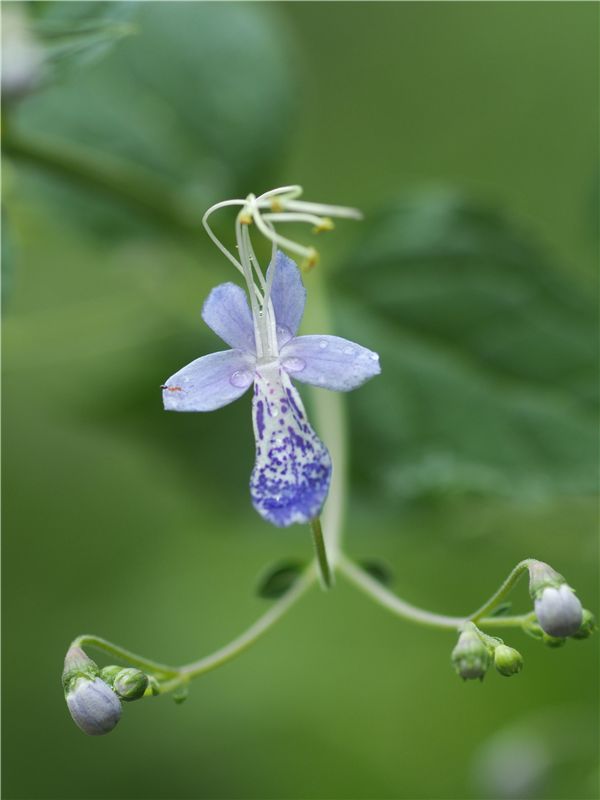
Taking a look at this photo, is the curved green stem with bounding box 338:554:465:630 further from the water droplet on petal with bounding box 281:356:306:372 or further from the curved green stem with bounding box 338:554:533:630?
the water droplet on petal with bounding box 281:356:306:372

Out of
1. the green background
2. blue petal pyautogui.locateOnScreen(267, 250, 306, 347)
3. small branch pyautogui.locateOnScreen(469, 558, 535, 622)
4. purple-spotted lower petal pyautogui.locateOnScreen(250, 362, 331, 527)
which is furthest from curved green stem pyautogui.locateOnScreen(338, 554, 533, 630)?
the green background

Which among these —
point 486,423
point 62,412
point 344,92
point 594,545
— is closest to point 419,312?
point 486,423

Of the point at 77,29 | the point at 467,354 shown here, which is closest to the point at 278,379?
the point at 77,29

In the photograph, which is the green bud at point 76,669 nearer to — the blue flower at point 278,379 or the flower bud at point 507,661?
the blue flower at point 278,379

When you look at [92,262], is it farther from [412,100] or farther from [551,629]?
[551,629]

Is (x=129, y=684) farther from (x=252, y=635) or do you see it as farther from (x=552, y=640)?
(x=552, y=640)

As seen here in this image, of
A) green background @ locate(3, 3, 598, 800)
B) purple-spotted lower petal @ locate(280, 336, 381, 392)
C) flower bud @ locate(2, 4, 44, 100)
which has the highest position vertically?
flower bud @ locate(2, 4, 44, 100)
